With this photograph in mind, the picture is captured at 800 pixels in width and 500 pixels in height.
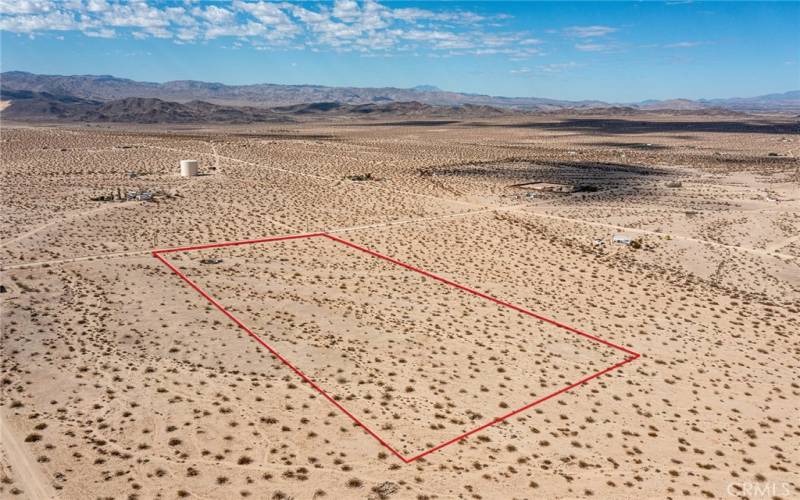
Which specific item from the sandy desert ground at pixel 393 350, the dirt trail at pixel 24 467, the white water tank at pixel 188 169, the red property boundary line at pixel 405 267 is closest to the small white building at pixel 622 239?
the sandy desert ground at pixel 393 350

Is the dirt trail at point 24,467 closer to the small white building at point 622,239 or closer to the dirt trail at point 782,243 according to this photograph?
the small white building at point 622,239

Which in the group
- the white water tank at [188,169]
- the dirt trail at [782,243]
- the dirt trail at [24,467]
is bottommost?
the dirt trail at [24,467]

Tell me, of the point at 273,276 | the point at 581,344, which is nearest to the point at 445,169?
the point at 273,276

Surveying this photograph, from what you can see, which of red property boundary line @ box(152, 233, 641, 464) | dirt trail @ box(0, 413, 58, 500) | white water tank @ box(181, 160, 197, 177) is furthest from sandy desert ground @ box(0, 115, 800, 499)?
white water tank @ box(181, 160, 197, 177)

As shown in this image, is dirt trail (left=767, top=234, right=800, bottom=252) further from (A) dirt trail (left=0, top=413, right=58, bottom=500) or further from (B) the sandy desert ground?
(A) dirt trail (left=0, top=413, right=58, bottom=500)

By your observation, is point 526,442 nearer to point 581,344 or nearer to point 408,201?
point 581,344

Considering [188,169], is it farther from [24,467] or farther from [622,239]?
[24,467]
